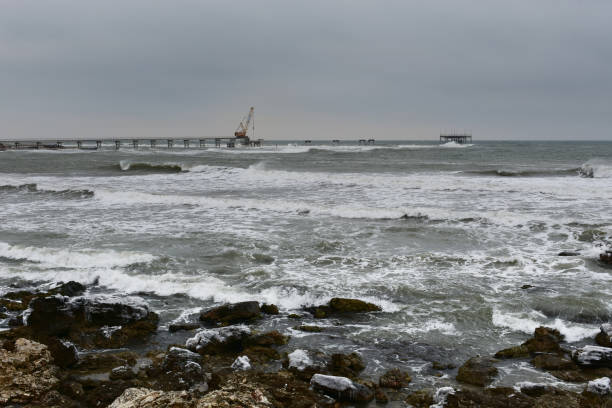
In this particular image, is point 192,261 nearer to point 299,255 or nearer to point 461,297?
point 299,255

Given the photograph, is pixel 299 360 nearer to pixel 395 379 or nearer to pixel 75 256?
pixel 395 379

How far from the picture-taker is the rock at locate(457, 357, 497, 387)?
575cm

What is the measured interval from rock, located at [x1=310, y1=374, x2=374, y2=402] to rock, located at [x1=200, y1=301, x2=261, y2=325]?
100 inches

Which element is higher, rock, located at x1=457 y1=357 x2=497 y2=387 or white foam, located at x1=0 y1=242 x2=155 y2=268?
white foam, located at x1=0 y1=242 x2=155 y2=268

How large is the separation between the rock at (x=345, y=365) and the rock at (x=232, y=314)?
209 centimetres

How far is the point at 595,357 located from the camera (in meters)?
6.09

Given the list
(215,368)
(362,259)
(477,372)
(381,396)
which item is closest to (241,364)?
(215,368)

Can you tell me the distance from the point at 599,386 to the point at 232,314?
17.2ft

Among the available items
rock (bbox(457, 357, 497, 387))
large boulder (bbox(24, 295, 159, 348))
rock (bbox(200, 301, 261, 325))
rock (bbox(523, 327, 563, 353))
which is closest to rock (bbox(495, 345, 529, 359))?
rock (bbox(523, 327, 563, 353))

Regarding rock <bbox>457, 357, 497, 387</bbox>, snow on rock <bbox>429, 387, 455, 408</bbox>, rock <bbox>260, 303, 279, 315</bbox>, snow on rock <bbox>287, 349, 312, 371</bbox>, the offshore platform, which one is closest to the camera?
snow on rock <bbox>429, 387, 455, 408</bbox>

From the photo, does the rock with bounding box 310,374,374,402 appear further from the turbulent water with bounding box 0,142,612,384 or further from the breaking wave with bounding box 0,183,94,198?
the breaking wave with bounding box 0,183,94,198

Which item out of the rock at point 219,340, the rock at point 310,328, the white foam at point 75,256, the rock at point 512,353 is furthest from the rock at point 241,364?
the white foam at point 75,256

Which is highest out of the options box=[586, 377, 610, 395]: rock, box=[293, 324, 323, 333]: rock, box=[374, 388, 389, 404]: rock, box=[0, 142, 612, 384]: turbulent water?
box=[0, 142, 612, 384]: turbulent water

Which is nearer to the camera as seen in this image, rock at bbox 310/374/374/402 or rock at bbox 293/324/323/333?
rock at bbox 310/374/374/402
